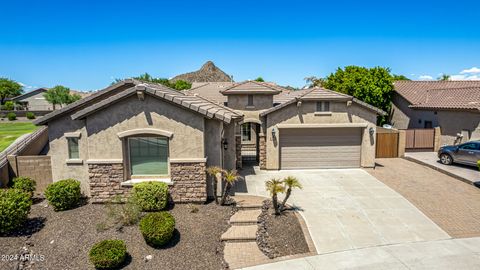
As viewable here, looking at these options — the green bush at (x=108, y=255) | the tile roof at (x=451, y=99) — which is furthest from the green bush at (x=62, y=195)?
the tile roof at (x=451, y=99)

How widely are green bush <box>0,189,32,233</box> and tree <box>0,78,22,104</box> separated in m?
82.3

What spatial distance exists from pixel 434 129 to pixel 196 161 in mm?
18668

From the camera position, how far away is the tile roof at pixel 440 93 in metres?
20.6

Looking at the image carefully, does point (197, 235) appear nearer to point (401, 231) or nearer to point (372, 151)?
point (401, 231)

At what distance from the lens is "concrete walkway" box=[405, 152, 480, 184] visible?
14692mm

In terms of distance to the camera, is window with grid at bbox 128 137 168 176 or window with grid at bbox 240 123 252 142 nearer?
window with grid at bbox 128 137 168 176

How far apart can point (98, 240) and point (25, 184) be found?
5.80m

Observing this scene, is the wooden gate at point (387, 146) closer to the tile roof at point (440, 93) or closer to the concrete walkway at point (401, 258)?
the tile roof at point (440, 93)

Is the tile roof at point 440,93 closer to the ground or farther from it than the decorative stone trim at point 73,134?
farther from it

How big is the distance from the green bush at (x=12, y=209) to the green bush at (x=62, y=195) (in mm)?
947

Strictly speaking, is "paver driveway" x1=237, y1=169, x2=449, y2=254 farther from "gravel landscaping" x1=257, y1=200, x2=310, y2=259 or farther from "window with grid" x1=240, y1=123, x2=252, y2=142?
"window with grid" x1=240, y1=123, x2=252, y2=142

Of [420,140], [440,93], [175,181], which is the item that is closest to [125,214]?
[175,181]

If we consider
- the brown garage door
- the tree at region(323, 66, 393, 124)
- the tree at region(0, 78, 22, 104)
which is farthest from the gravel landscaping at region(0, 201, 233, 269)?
the tree at region(0, 78, 22, 104)

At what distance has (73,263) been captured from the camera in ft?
26.2
